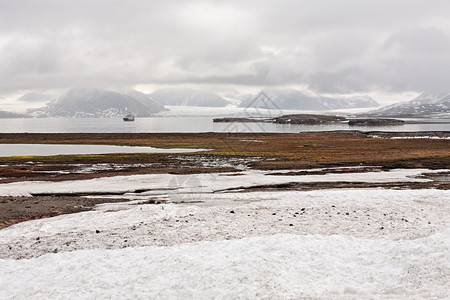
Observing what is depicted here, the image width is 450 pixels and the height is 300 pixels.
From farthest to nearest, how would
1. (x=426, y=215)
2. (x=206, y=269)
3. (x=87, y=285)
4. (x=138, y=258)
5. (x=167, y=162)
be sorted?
1. (x=167, y=162)
2. (x=426, y=215)
3. (x=138, y=258)
4. (x=206, y=269)
5. (x=87, y=285)

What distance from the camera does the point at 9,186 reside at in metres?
35.9

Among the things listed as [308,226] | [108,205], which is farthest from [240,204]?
[108,205]

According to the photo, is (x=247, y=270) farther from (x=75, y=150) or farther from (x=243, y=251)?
(x=75, y=150)

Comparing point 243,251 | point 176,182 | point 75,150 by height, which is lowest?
point 176,182

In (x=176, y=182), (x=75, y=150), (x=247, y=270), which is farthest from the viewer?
(x=75, y=150)

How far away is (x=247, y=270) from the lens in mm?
12844

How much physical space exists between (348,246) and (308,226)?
351 cm

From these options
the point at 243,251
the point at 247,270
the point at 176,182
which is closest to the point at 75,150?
the point at 176,182

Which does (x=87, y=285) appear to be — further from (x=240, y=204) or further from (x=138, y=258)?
(x=240, y=204)

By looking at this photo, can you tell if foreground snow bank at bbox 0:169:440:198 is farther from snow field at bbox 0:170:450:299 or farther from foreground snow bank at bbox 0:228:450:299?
foreground snow bank at bbox 0:228:450:299

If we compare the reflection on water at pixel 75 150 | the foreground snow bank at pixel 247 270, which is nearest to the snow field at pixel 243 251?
the foreground snow bank at pixel 247 270

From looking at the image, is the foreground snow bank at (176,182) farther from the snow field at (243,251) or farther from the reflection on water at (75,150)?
the reflection on water at (75,150)

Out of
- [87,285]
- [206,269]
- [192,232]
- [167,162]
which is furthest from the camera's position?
[167,162]

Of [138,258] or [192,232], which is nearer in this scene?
[138,258]
